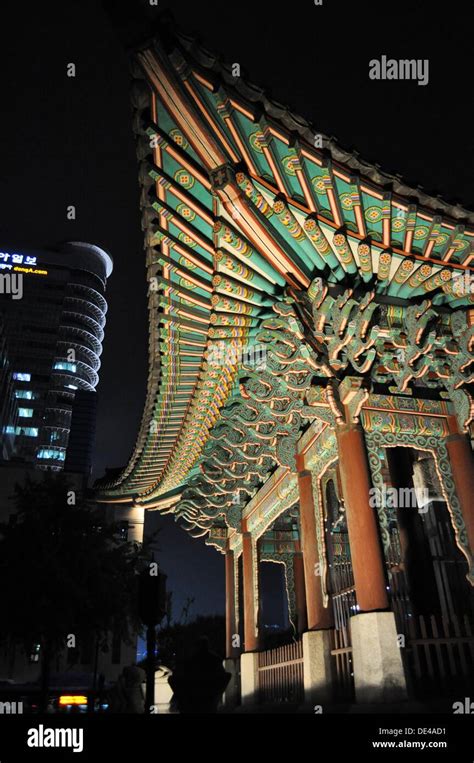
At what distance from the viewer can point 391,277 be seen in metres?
8.91

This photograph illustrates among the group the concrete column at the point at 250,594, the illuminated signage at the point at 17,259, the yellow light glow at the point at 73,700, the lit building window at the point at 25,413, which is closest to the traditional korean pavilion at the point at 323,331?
the concrete column at the point at 250,594

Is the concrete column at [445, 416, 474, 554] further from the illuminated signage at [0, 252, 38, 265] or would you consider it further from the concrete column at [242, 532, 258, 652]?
the illuminated signage at [0, 252, 38, 265]

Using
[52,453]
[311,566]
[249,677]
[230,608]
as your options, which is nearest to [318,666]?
[311,566]

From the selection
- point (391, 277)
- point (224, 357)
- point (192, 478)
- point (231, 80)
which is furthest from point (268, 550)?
point (231, 80)

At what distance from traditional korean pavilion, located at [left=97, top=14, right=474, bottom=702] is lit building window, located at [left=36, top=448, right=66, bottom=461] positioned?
8386cm

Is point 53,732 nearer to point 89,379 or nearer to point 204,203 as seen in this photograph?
point 204,203

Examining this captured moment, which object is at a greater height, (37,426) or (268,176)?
(37,426)

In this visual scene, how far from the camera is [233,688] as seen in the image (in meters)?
15.7

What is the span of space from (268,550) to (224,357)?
30.8ft

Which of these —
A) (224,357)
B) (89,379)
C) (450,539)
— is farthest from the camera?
(89,379)

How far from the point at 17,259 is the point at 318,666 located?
9988cm

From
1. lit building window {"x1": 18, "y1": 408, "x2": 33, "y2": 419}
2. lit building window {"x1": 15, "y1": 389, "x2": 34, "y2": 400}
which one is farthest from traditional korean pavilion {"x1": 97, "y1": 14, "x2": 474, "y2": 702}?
lit building window {"x1": 15, "y1": 389, "x2": 34, "y2": 400}

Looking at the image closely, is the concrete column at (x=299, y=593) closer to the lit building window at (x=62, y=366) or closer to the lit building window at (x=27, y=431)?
the lit building window at (x=27, y=431)

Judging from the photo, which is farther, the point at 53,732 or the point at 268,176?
the point at 268,176
